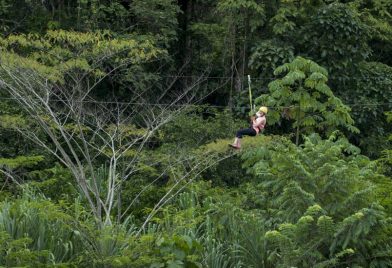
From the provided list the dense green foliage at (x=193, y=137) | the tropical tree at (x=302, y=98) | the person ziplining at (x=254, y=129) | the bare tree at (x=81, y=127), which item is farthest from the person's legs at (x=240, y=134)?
the tropical tree at (x=302, y=98)

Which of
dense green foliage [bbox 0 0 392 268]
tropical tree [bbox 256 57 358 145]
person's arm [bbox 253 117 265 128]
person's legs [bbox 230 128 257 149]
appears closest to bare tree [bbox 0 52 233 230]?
dense green foliage [bbox 0 0 392 268]

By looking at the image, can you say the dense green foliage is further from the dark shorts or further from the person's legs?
the dark shorts

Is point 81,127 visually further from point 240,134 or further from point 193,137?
point 193,137

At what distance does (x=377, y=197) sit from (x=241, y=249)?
7.84 ft

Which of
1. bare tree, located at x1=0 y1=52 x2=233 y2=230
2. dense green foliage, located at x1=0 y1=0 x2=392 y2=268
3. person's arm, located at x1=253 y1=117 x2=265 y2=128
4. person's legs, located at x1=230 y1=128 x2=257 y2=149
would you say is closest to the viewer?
dense green foliage, located at x1=0 y1=0 x2=392 y2=268

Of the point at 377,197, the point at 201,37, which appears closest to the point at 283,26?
the point at 201,37

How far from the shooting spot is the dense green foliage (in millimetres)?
11172

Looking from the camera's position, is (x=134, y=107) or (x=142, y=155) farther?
(x=134, y=107)

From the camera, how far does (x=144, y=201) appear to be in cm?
1583

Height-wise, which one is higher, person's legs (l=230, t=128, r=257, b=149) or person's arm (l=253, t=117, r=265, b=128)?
person's arm (l=253, t=117, r=265, b=128)

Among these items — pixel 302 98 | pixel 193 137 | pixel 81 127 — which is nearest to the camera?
pixel 81 127

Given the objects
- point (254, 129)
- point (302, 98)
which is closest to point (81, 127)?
point (254, 129)

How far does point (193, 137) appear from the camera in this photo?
57.0 feet

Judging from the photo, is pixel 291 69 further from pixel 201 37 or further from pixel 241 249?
pixel 201 37
